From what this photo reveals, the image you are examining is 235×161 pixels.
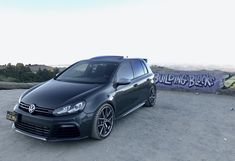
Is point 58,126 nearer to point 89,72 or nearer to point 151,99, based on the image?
point 89,72

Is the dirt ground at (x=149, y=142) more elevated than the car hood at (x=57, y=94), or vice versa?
the car hood at (x=57, y=94)

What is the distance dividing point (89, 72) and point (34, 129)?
1.96 meters

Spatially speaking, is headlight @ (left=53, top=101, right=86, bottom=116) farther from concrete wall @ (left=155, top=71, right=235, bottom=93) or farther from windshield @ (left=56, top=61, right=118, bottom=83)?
concrete wall @ (left=155, top=71, right=235, bottom=93)

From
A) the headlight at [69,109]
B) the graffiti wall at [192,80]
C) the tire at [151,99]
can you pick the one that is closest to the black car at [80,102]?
the headlight at [69,109]

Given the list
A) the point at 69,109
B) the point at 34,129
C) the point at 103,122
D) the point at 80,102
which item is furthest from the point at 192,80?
the point at 34,129

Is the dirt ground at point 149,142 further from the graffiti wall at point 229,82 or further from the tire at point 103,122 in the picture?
the graffiti wall at point 229,82

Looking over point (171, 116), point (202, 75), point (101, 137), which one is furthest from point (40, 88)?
point (202, 75)

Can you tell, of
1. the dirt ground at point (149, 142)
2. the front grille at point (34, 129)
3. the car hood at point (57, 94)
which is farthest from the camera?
the car hood at point (57, 94)

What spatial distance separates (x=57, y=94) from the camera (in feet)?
16.1

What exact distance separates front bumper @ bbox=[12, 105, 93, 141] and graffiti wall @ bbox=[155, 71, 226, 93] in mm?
7788

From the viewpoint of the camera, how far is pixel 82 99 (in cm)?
470

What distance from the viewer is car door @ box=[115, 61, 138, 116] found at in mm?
5617

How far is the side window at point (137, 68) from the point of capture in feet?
22.1

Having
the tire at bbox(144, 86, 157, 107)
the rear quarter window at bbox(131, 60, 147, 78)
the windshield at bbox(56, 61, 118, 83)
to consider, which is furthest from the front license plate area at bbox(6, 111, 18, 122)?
the tire at bbox(144, 86, 157, 107)
